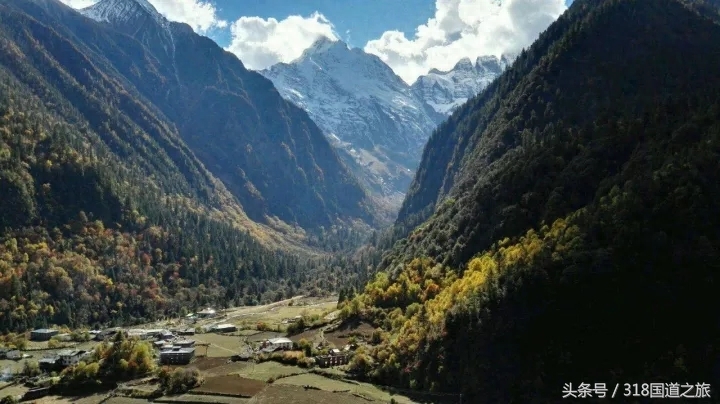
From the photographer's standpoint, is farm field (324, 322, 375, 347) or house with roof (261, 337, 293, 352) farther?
farm field (324, 322, 375, 347)

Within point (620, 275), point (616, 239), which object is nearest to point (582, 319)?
point (620, 275)

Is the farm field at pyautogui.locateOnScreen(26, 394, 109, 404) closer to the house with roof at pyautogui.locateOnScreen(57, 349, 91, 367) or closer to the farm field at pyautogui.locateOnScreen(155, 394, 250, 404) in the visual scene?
the farm field at pyautogui.locateOnScreen(155, 394, 250, 404)

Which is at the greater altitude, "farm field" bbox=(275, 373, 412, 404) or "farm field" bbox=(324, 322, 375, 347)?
"farm field" bbox=(324, 322, 375, 347)

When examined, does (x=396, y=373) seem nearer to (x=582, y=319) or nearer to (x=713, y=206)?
(x=582, y=319)

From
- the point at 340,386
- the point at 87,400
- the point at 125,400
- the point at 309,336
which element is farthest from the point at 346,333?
the point at 87,400

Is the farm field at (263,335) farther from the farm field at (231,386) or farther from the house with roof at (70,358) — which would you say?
the house with roof at (70,358)

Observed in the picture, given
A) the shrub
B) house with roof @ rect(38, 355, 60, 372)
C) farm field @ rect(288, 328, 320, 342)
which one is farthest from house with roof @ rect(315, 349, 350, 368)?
house with roof @ rect(38, 355, 60, 372)

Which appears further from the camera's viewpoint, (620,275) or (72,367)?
(72,367)
